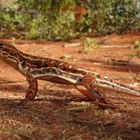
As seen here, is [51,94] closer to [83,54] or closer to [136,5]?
[83,54]

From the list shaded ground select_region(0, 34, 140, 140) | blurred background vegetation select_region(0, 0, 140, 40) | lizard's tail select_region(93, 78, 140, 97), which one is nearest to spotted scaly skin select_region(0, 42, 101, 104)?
lizard's tail select_region(93, 78, 140, 97)

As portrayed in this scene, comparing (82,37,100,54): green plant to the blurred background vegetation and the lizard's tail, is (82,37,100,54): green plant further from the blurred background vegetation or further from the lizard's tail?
the lizard's tail

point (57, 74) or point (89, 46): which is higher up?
point (57, 74)

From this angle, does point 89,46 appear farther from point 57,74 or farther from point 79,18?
point 57,74

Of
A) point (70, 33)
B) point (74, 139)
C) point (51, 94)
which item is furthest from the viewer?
point (70, 33)

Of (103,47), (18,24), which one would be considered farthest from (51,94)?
(18,24)

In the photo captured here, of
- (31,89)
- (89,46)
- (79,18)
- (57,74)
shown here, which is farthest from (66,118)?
(79,18)
